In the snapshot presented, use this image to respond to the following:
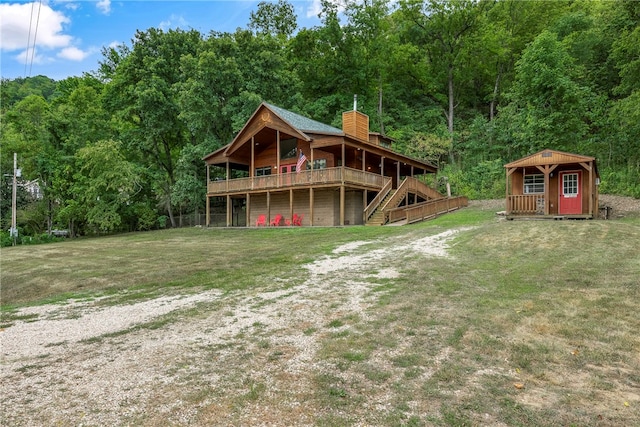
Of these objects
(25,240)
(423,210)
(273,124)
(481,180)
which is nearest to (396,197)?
(423,210)

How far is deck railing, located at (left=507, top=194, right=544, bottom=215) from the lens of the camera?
17.7 m

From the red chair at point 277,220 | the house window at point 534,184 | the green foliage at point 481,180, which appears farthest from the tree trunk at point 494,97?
the red chair at point 277,220

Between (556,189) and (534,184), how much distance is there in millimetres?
1030

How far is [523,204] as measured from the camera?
17.9 meters

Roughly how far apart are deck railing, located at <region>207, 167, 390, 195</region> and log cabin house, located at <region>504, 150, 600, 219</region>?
309 inches

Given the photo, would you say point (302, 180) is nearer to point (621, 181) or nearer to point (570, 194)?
point (570, 194)

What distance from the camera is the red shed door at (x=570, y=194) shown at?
17750 mm

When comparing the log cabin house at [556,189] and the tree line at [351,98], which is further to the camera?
the tree line at [351,98]

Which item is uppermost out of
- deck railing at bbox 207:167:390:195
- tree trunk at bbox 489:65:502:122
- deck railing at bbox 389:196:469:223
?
tree trunk at bbox 489:65:502:122

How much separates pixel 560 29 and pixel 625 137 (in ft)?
58.2

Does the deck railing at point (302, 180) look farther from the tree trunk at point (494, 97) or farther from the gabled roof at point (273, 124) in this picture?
the tree trunk at point (494, 97)

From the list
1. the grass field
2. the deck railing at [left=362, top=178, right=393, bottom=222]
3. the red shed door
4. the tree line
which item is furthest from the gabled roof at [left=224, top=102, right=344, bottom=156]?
the grass field

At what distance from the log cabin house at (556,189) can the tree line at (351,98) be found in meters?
7.14

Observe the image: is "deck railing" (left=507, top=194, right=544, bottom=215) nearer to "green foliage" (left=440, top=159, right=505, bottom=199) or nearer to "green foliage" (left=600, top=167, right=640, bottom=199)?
"green foliage" (left=600, top=167, right=640, bottom=199)
